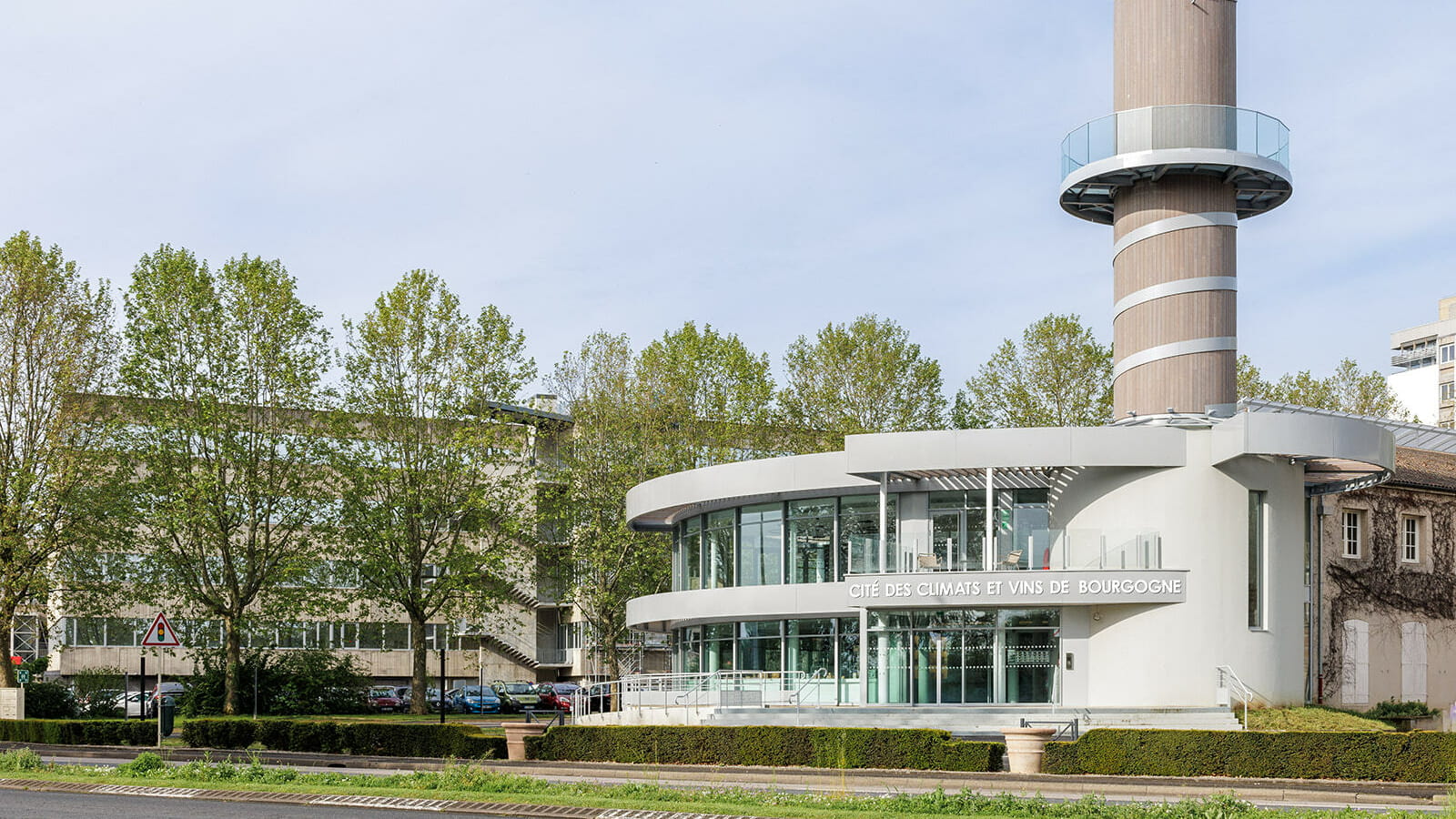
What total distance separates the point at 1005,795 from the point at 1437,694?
30285mm

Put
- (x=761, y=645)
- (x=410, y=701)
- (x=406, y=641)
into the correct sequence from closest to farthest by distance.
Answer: (x=761, y=645), (x=410, y=701), (x=406, y=641)

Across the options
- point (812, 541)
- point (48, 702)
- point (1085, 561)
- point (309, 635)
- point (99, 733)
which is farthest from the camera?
point (309, 635)

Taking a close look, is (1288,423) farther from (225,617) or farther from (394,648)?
(394,648)

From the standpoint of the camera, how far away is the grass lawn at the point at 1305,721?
116 ft

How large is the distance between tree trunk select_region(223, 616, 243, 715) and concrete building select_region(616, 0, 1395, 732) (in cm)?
1649

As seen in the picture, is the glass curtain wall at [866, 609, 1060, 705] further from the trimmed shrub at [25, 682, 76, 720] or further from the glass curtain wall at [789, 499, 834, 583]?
the trimmed shrub at [25, 682, 76, 720]

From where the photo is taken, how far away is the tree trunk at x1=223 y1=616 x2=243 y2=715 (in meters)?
52.3

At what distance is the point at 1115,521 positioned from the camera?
38.8m

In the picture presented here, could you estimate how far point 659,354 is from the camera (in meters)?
67.2

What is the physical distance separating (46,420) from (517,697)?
23.4 m

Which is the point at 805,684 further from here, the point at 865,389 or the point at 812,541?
the point at 865,389

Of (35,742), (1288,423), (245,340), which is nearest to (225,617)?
(245,340)

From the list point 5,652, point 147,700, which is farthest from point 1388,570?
point 5,652

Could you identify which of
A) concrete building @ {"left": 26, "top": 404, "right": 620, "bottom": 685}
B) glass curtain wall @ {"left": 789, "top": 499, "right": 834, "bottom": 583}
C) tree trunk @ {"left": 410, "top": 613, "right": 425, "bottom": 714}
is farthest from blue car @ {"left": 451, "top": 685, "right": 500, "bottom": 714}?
glass curtain wall @ {"left": 789, "top": 499, "right": 834, "bottom": 583}
